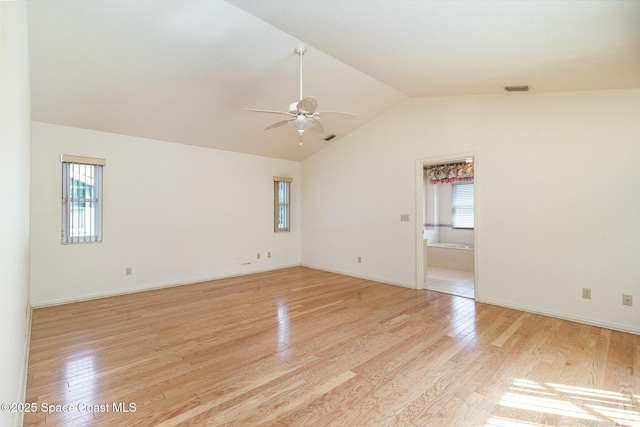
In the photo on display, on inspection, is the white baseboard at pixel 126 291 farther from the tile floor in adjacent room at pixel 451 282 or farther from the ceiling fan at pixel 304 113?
the ceiling fan at pixel 304 113

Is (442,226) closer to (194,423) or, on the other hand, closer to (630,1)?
(630,1)

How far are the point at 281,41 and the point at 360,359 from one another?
3.24 m

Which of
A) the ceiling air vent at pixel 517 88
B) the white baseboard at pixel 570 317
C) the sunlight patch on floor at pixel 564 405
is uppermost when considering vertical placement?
the ceiling air vent at pixel 517 88

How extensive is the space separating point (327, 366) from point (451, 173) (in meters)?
6.25

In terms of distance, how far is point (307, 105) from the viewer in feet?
9.52

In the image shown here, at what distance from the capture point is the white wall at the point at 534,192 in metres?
3.25

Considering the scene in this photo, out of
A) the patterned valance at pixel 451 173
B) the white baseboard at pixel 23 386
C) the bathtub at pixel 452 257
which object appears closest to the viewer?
the white baseboard at pixel 23 386

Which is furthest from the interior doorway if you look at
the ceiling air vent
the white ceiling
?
the white ceiling

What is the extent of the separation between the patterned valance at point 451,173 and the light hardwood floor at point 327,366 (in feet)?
13.3

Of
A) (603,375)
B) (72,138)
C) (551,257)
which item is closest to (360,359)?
(603,375)

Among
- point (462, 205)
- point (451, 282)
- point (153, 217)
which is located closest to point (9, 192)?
point (153, 217)

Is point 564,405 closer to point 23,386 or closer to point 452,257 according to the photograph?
point 23,386

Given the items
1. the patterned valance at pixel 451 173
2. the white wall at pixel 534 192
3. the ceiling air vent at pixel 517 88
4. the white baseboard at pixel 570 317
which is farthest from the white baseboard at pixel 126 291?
the ceiling air vent at pixel 517 88

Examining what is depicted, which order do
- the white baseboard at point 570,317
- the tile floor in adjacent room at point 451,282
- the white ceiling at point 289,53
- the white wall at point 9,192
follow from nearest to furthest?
the white wall at point 9,192 < the white ceiling at point 289,53 < the white baseboard at point 570,317 < the tile floor in adjacent room at point 451,282
